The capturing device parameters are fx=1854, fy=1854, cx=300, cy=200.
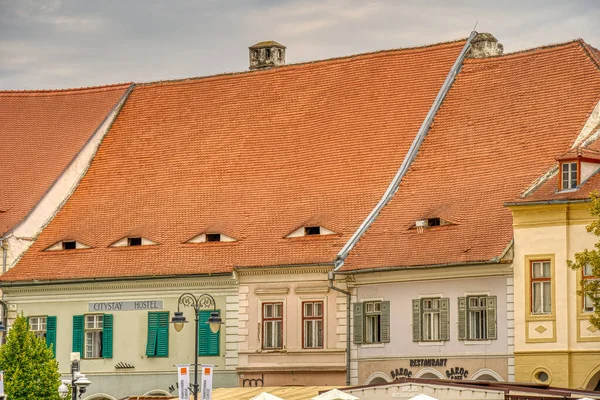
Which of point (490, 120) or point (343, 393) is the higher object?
point (490, 120)

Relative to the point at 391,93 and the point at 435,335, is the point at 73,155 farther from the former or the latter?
the point at 435,335

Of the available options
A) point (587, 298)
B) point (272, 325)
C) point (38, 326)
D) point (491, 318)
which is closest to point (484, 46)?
point (272, 325)

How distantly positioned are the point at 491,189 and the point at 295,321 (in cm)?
752

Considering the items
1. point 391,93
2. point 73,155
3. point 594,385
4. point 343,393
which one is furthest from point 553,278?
point 73,155

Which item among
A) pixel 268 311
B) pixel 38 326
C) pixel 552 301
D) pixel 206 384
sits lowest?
pixel 206 384

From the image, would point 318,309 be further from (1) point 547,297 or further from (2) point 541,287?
(1) point 547,297

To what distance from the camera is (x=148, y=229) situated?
60.4 meters

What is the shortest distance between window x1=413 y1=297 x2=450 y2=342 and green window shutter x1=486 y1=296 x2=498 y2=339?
158 centimetres

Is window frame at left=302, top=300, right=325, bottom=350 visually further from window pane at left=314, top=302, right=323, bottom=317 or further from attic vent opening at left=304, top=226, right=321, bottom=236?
attic vent opening at left=304, top=226, right=321, bottom=236

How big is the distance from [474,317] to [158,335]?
458 inches

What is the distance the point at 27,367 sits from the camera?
5484cm

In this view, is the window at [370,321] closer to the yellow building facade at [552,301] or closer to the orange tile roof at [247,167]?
the orange tile roof at [247,167]

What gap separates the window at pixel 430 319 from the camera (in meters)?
52.6

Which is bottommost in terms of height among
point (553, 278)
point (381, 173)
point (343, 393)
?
point (343, 393)
